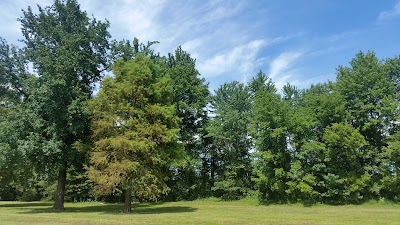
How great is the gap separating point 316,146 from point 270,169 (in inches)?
219

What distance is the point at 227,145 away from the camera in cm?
4881

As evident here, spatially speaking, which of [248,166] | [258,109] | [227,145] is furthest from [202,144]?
[258,109]

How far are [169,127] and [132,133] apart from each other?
3.72 m

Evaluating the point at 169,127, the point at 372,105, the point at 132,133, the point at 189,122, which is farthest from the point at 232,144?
the point at 132,133

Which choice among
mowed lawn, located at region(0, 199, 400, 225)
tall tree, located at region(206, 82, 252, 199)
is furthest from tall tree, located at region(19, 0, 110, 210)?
tall tree, located at region(206, 82, 252, 199)

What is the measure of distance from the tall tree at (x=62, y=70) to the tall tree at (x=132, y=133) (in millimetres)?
2113

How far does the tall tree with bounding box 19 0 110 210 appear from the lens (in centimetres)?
2683

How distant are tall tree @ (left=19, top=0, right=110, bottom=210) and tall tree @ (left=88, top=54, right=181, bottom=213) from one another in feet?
6.93

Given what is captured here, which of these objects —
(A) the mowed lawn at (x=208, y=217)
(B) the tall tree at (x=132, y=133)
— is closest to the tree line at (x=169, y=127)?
(B) the tall tree at (x=132, y=133)

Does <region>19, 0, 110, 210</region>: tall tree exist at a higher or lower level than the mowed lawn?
higher

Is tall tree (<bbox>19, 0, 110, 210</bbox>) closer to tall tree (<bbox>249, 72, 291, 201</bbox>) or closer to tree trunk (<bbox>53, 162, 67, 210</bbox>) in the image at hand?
tree trunk (<bbox>53, 162, 67, 210</bbox>)

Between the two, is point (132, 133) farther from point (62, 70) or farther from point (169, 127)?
point (62, 70)

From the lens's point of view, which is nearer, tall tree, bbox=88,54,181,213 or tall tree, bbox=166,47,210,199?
tall tree, bbox=88,54,181,213

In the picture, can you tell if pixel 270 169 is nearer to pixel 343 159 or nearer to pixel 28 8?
pixel 343 159
